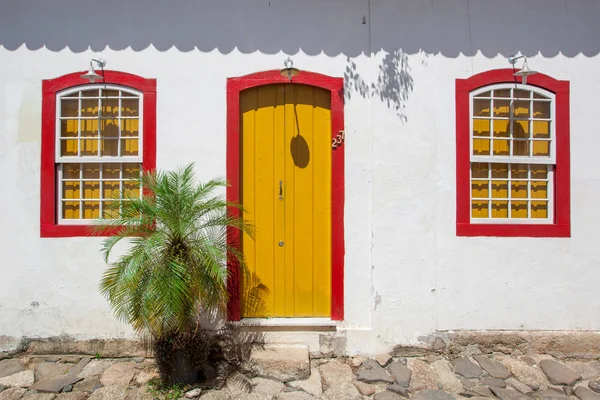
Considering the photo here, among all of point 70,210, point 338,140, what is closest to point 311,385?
point 338,140

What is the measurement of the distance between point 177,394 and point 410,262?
2.61 m

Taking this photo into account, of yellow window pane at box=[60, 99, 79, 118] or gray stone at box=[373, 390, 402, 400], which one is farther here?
yellow window pane at box=[60, 99, 79, 118]

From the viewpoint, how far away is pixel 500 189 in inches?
181

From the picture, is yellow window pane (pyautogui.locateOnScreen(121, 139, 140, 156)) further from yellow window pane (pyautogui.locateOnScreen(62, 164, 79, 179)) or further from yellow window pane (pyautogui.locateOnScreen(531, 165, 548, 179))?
yellow window pane (pyautogui.locateOnScreen(531, 165, 548, 179))

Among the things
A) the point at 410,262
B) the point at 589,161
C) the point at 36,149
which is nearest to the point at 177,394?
the point at 410,262

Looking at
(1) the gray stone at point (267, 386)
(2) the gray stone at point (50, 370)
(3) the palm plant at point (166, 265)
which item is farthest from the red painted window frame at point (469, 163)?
Result: (2) the gray stone at point (50, 370)

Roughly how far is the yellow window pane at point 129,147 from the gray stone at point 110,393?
7.70ft

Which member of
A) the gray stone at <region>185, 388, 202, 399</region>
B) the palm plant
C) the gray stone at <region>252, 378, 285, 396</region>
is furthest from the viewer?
the gray stone at <region>252, 378, 285, 396</region>

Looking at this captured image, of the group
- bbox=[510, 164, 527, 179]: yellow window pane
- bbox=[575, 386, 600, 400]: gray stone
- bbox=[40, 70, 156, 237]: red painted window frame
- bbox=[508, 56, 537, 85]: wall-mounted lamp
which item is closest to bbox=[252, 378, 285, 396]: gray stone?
bbox=[40, 70, 156, 237]: red painted window frame

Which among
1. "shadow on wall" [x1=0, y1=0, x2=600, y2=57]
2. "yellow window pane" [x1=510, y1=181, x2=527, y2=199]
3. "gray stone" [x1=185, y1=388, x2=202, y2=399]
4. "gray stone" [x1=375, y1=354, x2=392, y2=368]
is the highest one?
"shadow on wall" [x1=0, y1=0, x2=600, y2=57]

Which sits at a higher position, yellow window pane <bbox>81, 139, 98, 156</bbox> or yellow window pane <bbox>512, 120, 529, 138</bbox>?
yellow window pane <bbox>512, 120, 529, 138</bbox>

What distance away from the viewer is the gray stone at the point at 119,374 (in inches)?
152

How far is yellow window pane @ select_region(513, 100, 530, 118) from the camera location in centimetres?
460

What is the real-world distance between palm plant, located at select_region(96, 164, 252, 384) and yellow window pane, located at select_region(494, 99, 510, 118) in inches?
125
